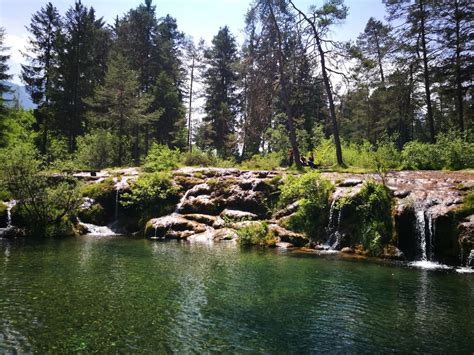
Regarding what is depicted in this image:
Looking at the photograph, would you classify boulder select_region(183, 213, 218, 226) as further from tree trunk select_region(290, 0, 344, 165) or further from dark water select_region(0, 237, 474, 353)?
tree trunk select_region(290, 0, 344, 165)

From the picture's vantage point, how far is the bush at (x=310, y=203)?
815 inches

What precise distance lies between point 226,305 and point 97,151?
107 ft

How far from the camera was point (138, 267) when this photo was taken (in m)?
14.3

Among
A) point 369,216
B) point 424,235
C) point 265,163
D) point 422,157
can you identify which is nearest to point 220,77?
point 265,163

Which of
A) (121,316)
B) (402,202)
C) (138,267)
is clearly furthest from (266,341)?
(402,202)

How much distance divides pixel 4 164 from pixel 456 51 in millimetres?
33647

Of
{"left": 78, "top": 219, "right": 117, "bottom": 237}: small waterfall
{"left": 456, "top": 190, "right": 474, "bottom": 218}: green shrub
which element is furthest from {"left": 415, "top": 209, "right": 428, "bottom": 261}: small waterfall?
{"left": 78, "top": 219, "right": 117, "bottom": 237}: small waterfall

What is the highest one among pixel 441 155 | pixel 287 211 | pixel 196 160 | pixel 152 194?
pixel 196 160

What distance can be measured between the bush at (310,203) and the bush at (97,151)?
23.6 m

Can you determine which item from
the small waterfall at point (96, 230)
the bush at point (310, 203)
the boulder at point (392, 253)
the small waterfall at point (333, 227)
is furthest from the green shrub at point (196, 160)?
the boulder at point (392, 253)

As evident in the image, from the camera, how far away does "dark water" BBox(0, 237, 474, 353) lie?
7.65 m

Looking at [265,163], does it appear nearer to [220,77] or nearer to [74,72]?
[220,77]

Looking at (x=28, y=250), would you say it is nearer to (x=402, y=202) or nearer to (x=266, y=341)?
(x=266, y=341)

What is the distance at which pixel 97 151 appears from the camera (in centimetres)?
3903
